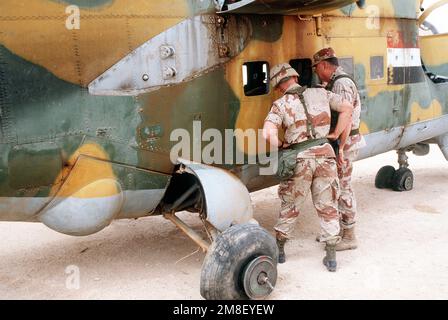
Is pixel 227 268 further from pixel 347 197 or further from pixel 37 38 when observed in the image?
pixel 37 38

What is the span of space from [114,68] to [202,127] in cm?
99

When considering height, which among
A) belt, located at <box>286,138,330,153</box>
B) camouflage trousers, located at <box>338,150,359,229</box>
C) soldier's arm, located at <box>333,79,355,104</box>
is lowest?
camouflage trousers, located at <box>338,150,359,229</box>

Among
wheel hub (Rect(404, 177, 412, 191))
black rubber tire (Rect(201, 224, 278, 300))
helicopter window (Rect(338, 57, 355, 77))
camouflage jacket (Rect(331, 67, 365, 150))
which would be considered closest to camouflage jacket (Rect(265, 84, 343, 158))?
camouflage jacket (Rect(331, 67, 365, 150))

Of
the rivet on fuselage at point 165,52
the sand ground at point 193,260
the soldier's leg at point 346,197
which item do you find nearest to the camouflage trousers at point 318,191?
the sand ground at point 193,260

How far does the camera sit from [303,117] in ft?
15.9

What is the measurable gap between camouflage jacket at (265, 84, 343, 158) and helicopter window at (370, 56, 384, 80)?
1631 millimetres

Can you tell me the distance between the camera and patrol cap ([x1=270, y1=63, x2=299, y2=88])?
16.0 feet

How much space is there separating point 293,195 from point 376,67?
234 centimetres

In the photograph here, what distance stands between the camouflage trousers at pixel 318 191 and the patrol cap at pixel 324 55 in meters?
1.14

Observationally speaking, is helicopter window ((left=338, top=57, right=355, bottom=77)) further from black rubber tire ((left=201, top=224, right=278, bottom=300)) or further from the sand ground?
black rubber tire ((left=201, top=224, right=278, bottom=300))

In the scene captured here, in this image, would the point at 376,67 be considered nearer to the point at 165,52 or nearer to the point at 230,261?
the point at 165,52

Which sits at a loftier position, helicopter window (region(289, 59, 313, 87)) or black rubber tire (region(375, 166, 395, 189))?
helicopter window (region(289, 59, 313, 87))

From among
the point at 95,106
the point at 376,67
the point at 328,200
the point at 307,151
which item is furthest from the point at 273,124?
the point at 376,67

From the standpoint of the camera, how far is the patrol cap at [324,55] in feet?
17.5
